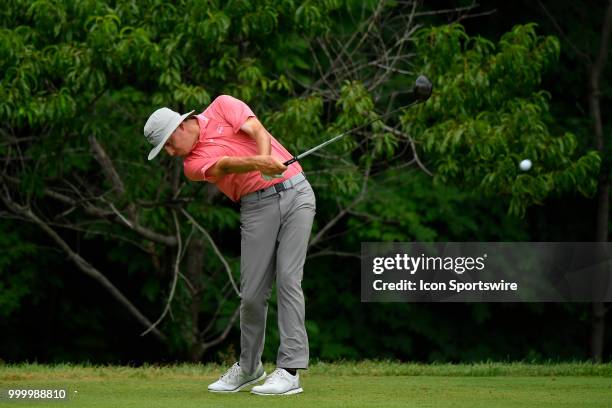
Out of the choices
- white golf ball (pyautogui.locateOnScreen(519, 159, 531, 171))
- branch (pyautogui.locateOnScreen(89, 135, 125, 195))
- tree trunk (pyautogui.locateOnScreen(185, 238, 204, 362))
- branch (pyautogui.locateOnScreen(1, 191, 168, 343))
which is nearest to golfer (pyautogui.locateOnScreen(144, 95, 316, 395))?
white golf ball (pyautogui.locateOnScreen(519, 159, 531, 171))

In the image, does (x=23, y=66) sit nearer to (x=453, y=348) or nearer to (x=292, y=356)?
(x=292, y=356)

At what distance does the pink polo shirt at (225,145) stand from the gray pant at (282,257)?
A: 119 mm

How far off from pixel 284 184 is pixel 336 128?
500 cm

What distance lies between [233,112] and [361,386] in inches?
66.2

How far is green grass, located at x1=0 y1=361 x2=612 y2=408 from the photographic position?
5.93 meters

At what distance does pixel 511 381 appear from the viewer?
7293 mm

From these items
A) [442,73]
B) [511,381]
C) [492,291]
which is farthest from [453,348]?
[511,381]

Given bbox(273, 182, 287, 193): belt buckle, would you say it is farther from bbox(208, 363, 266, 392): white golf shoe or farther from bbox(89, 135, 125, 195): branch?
bbox(89, 135, 125, 195): branch

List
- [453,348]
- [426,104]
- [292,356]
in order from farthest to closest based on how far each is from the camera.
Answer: [453,348]
[426,104]
[292,356]

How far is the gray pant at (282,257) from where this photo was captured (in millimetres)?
6504

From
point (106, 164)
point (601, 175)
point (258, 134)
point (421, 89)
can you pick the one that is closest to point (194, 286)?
point (106, 164)

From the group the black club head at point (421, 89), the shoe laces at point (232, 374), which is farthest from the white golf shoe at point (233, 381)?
the black club head at point (421, 89)

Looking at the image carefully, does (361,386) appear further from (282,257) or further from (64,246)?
(64,246)

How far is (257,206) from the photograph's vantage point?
6.53 m
